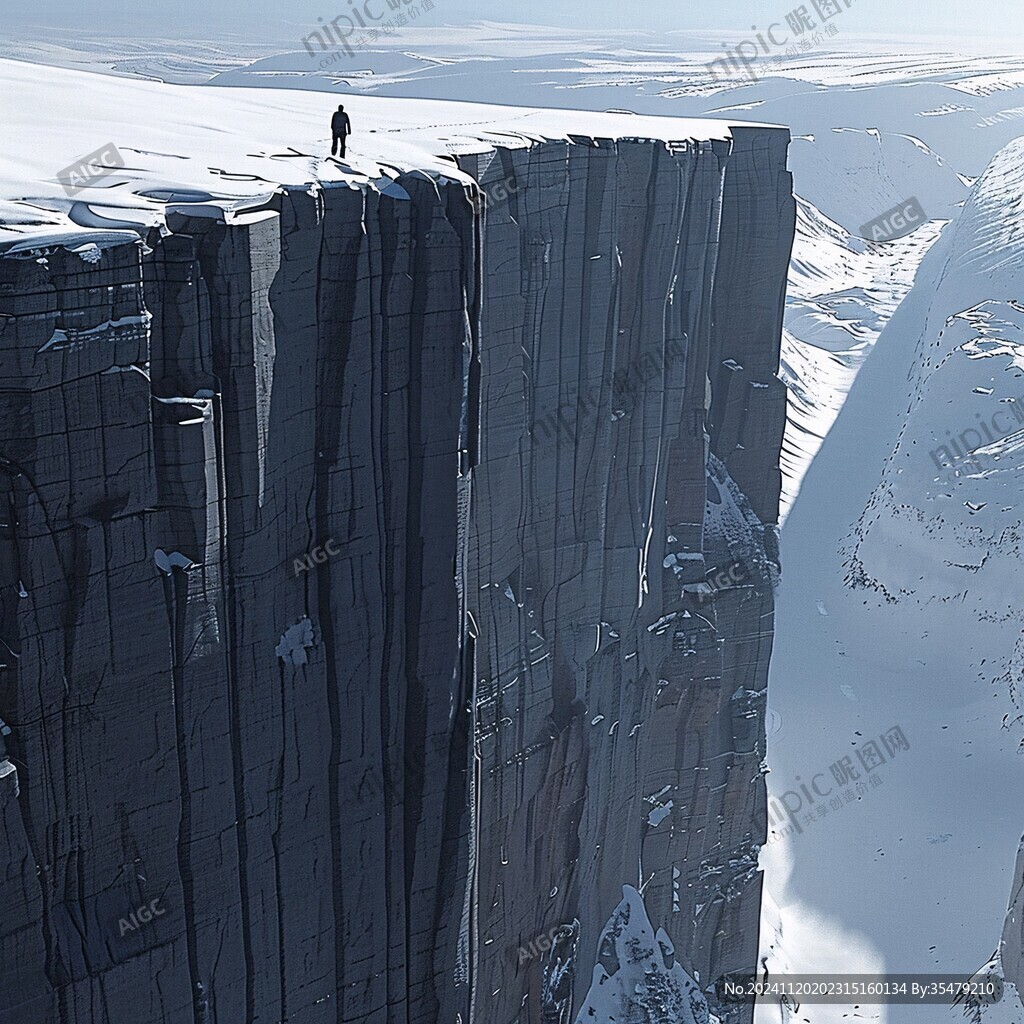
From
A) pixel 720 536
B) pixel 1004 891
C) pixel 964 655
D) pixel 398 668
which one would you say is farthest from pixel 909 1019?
pixel 398 668

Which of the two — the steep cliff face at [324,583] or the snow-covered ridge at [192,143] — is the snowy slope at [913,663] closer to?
the steep cliff face at [324,583]

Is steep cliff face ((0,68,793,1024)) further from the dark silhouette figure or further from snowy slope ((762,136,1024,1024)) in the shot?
snowy slope ((762,136,1024,1024))

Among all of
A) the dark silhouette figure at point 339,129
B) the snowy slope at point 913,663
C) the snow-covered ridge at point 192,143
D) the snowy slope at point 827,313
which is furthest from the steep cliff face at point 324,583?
the snowy slope at point 827,313

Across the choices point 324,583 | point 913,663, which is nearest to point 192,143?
point 324,583

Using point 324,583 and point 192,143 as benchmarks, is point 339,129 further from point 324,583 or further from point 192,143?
point 324,583

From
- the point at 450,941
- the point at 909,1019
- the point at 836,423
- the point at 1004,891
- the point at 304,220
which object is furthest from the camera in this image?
the point at 836,423

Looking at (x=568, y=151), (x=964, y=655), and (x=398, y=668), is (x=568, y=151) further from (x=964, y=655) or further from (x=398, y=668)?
(x=964, y=655)

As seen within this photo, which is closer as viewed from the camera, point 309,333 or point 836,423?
point 309,333
